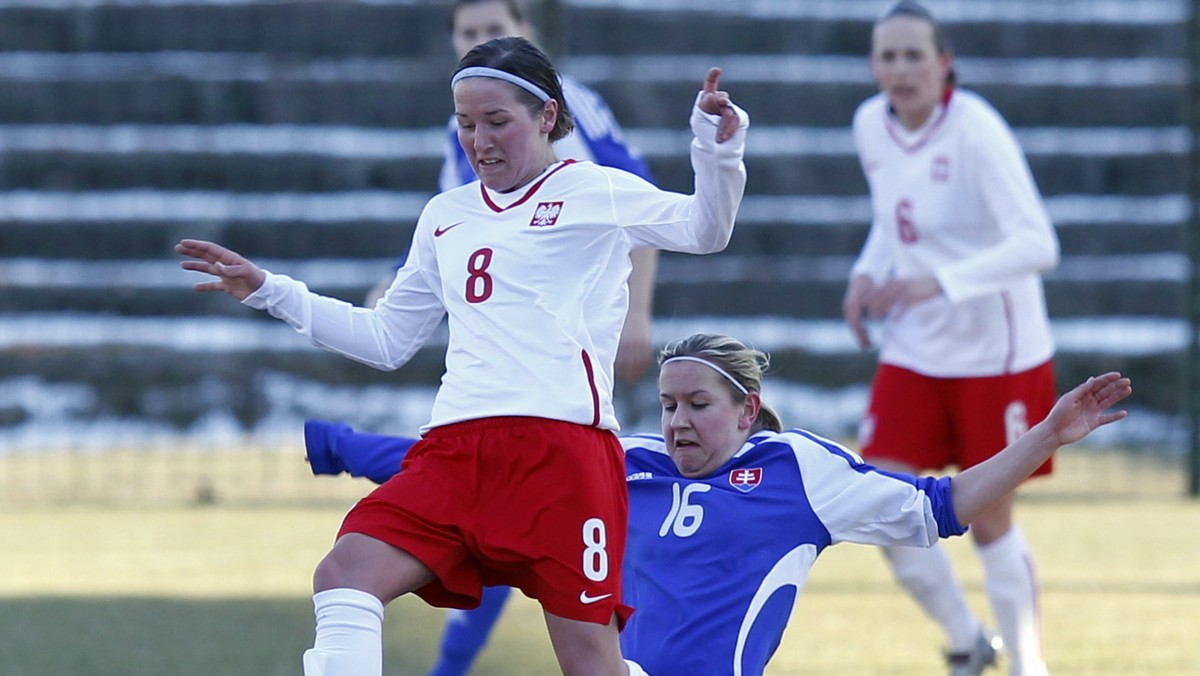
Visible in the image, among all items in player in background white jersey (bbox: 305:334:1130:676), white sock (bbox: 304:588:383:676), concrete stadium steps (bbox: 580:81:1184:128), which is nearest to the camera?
white sock (bbox: 304:588:383:676)

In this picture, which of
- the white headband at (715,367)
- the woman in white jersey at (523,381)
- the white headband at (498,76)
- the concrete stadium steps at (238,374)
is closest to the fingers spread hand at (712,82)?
the woman in white jersey at (523,381)

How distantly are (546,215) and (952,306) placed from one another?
6.53 ft

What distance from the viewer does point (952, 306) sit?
4633 millimetres

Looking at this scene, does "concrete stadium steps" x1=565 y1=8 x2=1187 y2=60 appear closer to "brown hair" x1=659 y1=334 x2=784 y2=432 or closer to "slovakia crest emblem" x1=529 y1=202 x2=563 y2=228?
"brown hair" x1=659 y1=334 x2=784 y2=432

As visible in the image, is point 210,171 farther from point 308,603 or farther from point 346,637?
point 346,637

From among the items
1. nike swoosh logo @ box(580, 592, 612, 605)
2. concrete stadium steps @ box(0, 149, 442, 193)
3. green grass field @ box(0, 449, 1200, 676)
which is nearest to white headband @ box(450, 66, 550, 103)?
nike swoosh logo @ box(580, 592, 612, 605)

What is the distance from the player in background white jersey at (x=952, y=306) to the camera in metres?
4.40

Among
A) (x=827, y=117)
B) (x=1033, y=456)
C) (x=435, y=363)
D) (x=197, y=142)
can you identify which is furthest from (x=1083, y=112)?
(x=1033, y=456)

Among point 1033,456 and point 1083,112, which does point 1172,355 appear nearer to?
point 1083,112

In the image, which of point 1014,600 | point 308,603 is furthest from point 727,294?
point 1014,600

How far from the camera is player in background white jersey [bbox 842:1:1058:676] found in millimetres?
4402

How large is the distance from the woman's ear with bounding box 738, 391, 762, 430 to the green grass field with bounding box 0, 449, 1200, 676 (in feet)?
4.35

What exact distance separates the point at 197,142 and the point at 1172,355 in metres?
5.26

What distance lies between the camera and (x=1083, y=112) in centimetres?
972
